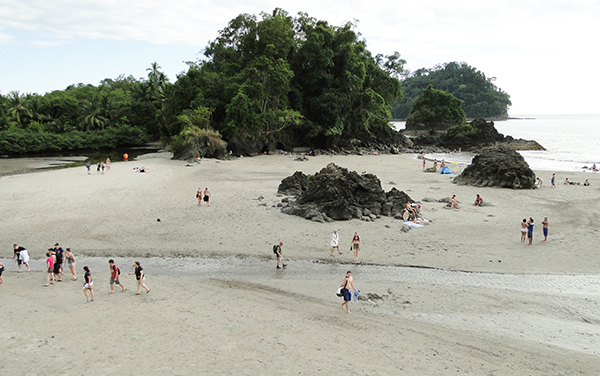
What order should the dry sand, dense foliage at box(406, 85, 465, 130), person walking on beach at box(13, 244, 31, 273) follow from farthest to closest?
dense foliage at box(406, 85, 465, 130) → person walking on beach at box(13, 244, 31, 273) → the dry sand

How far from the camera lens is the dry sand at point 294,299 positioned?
787 centimetres

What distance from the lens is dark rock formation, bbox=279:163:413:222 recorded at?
19391 mm

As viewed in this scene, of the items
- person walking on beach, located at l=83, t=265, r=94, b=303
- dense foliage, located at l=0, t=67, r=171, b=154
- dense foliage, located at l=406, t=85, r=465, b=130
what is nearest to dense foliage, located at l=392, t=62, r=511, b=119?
dense foliage, located at l=406, t=85, r=465, b=130

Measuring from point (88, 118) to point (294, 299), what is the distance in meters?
69.8

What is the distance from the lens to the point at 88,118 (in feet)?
220

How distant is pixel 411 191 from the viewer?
26.4 meters

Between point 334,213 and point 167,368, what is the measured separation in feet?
→ 42.6

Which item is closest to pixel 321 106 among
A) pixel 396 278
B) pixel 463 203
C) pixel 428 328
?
pixel 463 203

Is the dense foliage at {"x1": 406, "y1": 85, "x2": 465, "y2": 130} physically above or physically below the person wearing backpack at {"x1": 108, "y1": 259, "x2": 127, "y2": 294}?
above

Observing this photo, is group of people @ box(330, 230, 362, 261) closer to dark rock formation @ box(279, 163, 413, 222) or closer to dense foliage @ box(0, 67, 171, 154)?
dark rock formation @ box(279, 163, 413, 222)

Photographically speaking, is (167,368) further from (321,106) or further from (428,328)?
(321,106)

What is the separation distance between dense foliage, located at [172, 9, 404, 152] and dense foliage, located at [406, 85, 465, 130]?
3065cm

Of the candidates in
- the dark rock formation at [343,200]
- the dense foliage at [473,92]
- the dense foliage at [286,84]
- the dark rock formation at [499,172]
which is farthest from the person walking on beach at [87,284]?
the dense foliage at [473,92]

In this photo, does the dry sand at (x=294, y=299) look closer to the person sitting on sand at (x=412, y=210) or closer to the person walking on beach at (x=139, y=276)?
the person walking on beach at (x=139, y=276)
